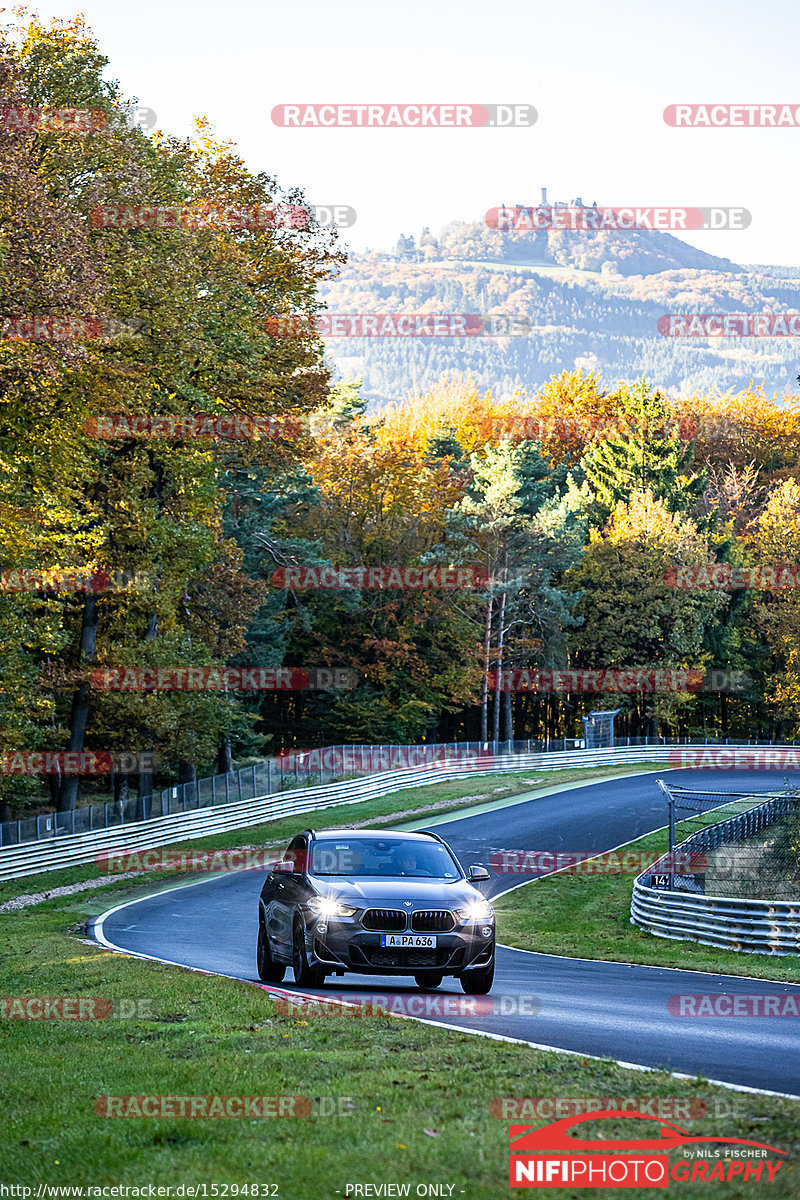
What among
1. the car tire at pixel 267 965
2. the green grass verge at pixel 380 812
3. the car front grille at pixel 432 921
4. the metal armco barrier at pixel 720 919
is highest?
the car front grille at pixel 432 921

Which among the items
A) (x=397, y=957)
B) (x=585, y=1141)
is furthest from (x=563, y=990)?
(x=585, y=1141)

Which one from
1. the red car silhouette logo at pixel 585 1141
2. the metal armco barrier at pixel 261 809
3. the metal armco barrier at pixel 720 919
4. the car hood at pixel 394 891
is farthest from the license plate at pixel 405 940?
the metal armco barrier at pixel 261 809

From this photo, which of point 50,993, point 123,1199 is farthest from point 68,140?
point 123,1199

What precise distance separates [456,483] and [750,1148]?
69.0 metres

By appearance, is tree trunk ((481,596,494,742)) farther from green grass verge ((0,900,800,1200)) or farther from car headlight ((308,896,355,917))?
A: green grass verge ((0,900,800,1200))

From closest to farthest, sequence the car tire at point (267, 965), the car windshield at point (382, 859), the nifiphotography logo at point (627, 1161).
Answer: the nifiphotography logo at point (627, 1161)
the car windshield at point (382, 859)
the car tire at point (267, 965)

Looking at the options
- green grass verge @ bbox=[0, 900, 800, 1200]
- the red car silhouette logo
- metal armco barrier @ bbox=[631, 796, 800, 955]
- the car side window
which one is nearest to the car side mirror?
the car side window

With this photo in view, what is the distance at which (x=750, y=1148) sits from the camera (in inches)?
230

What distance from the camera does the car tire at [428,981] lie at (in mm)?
12992

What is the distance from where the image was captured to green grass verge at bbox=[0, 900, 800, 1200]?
5.71 m

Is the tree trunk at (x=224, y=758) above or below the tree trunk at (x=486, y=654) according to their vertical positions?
below

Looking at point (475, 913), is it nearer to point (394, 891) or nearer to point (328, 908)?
point (394, 891)

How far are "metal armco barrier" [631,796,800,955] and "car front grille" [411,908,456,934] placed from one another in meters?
9.97

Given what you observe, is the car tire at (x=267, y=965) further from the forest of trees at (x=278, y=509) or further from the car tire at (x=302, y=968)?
the forest of trees at (x=278, y=509)
